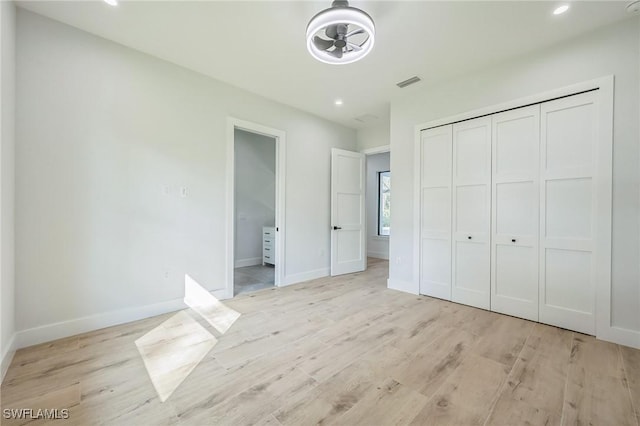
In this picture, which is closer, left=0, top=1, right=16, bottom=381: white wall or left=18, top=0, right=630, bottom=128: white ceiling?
left=0, top=1, right=16, bottom=381: white wall

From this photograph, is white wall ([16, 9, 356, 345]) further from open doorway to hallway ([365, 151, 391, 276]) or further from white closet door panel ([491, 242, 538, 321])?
open doorway to hallway ([365, 151, 391, 276])

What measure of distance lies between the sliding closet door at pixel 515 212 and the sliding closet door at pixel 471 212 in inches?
3.2

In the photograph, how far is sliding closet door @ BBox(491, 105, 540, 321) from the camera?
2.82m

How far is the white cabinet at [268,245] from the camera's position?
18.3 ft

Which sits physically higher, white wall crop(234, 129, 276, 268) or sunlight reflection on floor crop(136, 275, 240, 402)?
white wall crop(234, 129, 276, 268)

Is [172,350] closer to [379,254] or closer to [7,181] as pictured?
[7,181]

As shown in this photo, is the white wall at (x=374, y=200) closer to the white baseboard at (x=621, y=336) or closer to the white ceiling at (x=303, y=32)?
the white ceiling at (x=303, y=32)

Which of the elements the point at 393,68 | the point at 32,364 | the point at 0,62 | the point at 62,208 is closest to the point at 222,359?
the point at 32,364

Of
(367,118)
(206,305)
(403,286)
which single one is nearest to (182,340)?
(206,305)

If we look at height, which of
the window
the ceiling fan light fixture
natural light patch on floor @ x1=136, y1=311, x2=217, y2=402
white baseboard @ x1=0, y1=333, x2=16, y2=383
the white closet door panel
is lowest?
natural light patch on floor @ x1=136, y1=311, x2=217, y2=402

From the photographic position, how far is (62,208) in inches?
94.3

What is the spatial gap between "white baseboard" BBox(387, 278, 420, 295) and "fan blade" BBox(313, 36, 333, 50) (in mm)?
3229

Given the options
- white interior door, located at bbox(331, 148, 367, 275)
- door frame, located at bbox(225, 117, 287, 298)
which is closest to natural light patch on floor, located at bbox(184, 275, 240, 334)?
door frame, located at bbox(225, 117, 287, 298)

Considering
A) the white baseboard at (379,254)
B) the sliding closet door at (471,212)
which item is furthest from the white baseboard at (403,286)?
the white baseboard at (379,254)
